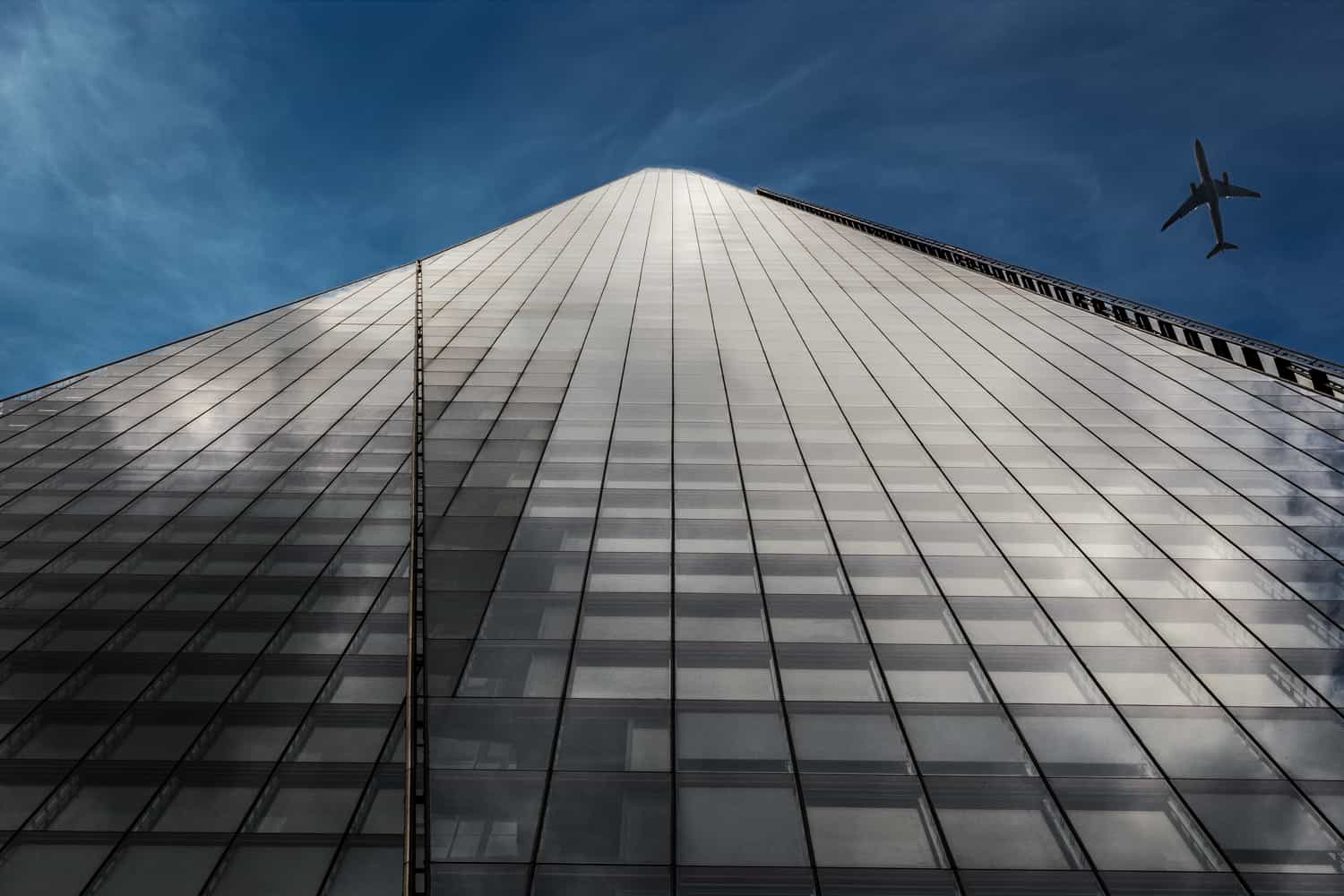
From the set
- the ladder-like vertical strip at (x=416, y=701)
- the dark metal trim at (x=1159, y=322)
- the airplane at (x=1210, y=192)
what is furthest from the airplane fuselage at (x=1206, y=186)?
the ladder-like vertical strip at (x=416, y=701)

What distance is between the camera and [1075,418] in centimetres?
2303

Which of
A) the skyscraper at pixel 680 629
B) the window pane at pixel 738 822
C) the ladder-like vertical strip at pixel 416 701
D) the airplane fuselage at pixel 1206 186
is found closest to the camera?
the ladder-like vertical strip at pixel 416 701

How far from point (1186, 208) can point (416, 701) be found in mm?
86244

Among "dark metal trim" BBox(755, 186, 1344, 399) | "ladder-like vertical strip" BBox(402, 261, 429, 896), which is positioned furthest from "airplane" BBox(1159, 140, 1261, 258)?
"ladder-like vertical strip" BBox(402, 261, 429, 896)

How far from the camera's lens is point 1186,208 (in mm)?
71062

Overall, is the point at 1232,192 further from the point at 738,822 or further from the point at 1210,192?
the point at 738,822

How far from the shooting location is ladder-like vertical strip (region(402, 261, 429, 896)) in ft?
29.9

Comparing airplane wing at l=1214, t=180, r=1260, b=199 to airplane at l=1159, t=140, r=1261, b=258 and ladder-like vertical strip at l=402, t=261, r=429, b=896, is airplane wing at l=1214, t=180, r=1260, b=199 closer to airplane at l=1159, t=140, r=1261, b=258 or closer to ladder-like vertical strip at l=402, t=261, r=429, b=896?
airplane at l=1159, t=140, r=1261, b=258

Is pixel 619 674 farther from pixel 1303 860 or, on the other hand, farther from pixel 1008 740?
pixel 1303 860

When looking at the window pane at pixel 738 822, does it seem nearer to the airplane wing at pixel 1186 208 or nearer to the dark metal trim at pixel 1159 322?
the dark metal trim at pixel 1159 322

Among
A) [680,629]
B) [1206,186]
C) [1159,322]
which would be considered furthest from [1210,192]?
[680,629]

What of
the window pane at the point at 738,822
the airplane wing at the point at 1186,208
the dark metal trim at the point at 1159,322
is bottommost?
the window pane at the point at 738,822

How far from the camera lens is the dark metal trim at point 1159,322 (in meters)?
25.6

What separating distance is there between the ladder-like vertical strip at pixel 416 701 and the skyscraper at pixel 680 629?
119 mm
